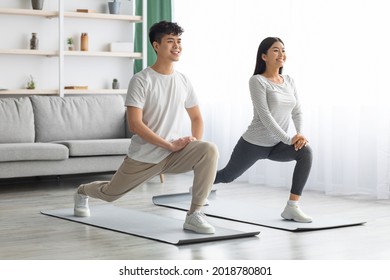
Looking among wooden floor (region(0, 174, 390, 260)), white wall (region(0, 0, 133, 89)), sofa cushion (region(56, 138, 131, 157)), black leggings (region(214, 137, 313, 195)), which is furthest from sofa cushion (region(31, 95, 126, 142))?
black leggings (region(214, 137, 313, 195))

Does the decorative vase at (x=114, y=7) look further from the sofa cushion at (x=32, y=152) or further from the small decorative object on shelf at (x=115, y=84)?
the sofa cushion at (x=32, y=152)

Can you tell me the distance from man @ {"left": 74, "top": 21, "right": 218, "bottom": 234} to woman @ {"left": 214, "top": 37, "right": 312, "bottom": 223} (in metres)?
0.54

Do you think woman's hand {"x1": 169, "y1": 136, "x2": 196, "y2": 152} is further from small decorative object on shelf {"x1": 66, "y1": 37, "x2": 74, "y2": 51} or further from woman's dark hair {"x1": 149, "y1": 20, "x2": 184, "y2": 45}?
small decorative object on shelf {"x1": 66, "y1": 37, "x2": 74, "y2": 51}

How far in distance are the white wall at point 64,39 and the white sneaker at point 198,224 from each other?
12.2ft

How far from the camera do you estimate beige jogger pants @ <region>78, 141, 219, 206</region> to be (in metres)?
4.55

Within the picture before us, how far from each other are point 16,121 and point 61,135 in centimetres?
45

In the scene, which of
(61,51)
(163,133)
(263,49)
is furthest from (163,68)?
(61,51)

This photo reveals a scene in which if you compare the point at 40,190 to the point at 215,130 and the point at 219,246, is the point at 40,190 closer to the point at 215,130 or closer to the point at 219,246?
the point at 215,130

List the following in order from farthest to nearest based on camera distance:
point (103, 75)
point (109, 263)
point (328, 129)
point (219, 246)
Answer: point (103, 75) < point (328, 129) < point (219, 246) < point (109, 263)

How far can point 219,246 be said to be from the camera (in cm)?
427

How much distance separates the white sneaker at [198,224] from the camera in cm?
450

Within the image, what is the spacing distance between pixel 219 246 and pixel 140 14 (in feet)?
14.8

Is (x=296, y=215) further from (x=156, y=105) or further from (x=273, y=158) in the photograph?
(x=156, y=105)

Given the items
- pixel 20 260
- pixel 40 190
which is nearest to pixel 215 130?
pixel 40 190
